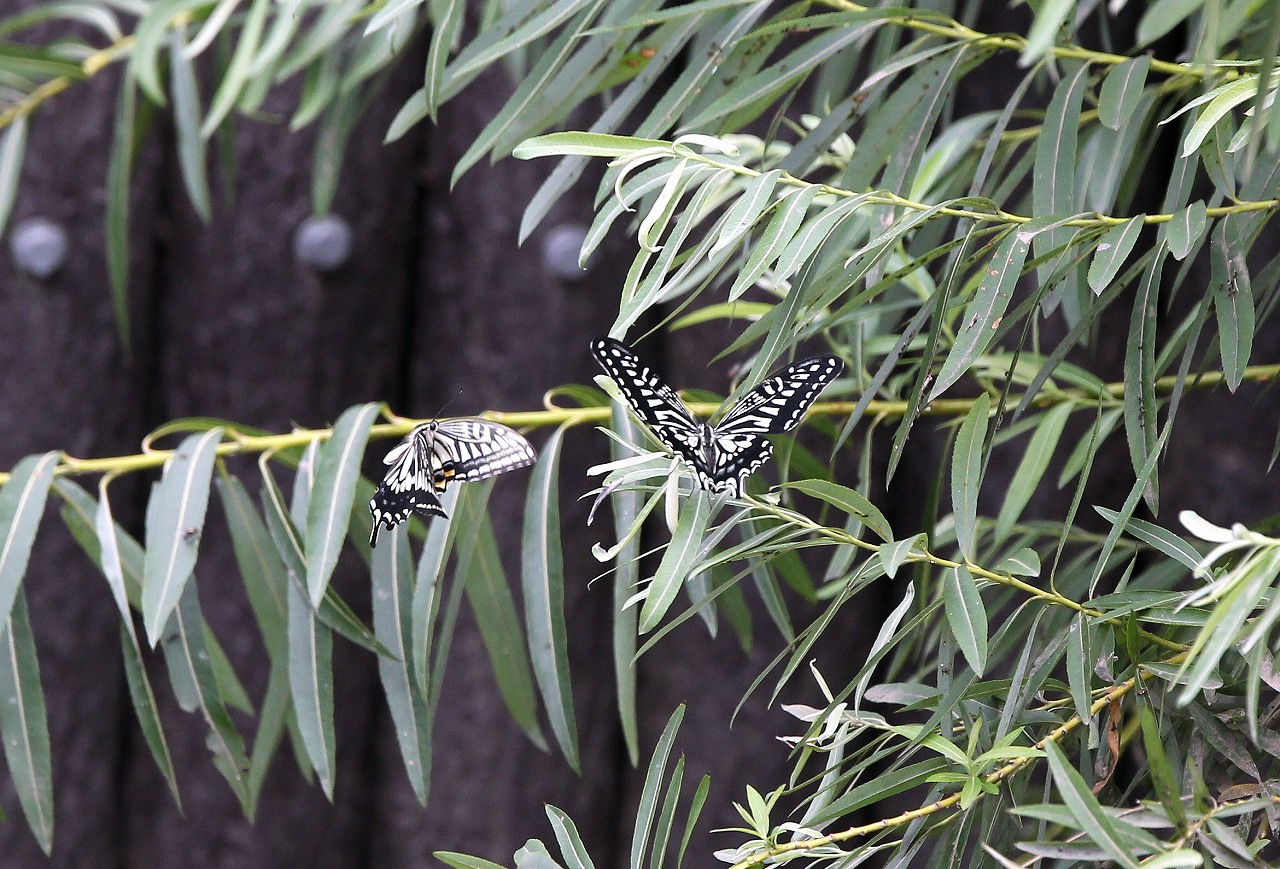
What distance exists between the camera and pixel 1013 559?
603 millimetres

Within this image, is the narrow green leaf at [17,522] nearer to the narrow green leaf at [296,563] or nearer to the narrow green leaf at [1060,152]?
the narrow green leaf at [296,563]

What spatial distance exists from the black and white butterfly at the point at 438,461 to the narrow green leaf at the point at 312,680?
0.16 m

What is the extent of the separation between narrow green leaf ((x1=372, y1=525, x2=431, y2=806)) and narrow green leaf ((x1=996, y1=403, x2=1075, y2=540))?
1.41 feet

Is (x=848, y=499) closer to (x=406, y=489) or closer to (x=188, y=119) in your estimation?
(x=406, y=489)

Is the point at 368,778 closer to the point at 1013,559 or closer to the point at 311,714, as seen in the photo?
the point at 311,714

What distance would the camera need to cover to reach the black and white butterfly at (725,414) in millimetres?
572

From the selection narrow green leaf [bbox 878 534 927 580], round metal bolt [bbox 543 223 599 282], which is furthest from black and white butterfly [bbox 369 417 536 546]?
round metal bolt [bbox 543 223 599 282]

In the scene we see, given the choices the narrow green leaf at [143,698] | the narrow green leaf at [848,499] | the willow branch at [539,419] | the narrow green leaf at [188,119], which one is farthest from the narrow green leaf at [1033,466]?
the narrow green leaf at [188,119]

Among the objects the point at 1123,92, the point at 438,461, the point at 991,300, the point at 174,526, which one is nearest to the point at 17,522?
the point at 174,526

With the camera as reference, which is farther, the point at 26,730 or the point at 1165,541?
the point at 26,730

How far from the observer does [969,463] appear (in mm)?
609

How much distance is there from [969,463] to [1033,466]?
25 cm

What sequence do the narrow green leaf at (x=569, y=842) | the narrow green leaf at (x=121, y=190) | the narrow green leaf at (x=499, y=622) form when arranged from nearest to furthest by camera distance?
the narrow green leaf at (x=569, y=842)
the narrow green leaf at (x=499, y=622)
the narrow green leaf at (x=121, y=190)

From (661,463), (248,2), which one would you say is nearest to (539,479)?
(661,463)
